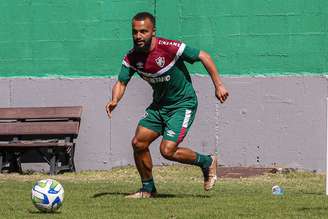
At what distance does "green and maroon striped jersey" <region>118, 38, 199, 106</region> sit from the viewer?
33.7ft

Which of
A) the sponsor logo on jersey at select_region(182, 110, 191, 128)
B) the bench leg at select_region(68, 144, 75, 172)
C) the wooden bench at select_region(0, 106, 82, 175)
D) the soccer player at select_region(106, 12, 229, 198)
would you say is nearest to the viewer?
the soccer player at select_region(106, 12, 229, 198)

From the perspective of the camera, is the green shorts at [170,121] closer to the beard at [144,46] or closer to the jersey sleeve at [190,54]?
the jersey sleeve at [190,54]

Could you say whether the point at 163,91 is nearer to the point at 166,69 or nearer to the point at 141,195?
the point at 166,69

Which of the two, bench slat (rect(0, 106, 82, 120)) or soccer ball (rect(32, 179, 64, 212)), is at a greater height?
bench slat (rect(0, 106, 82, 120))

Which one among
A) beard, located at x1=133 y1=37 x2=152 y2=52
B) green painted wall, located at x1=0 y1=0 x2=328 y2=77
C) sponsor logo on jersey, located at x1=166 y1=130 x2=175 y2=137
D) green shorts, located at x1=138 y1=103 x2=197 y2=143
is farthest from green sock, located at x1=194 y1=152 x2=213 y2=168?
green painted wall, located at x1=0 y1=0 x2=328 y2=77

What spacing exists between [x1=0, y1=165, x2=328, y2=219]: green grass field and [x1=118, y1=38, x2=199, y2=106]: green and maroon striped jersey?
1190 millimetres

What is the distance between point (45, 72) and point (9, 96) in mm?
808

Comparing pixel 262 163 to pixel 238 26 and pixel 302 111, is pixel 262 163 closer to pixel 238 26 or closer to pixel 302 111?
pixel 302 111

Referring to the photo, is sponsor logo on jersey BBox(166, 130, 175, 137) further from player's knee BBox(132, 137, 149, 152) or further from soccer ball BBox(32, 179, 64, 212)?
soccer ball BBox(32, 179, 64, 212)

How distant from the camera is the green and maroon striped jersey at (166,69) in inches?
404

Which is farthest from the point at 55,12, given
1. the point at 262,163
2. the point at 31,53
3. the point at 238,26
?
Result: the point at 262,163

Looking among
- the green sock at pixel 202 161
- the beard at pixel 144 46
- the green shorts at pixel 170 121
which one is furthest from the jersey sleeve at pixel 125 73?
the green sock at pixel 202 161

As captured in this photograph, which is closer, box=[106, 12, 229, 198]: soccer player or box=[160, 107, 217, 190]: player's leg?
box=[106, 12, 229, 198]: soccer player

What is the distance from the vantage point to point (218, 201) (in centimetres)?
1008
